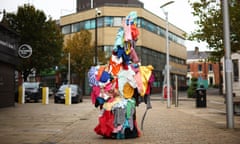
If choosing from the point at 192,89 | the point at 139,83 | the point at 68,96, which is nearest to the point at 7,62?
the point at 68,96

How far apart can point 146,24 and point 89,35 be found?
35.8 feet

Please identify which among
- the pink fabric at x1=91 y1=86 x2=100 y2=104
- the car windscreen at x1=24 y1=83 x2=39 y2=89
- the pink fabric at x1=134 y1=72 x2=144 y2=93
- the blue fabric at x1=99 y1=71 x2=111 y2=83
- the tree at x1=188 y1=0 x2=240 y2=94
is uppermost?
the tree at x1=188 y1=0 x2=240 y2=94

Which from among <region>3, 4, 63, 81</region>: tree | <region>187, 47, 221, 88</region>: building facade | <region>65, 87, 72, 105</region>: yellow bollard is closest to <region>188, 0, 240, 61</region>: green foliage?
<region>65, 87, 72, 105</region>: yellow bollard

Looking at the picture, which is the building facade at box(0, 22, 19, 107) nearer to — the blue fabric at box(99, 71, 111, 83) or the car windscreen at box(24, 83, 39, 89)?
the car windscreen at box(24, 83, 39, 89)

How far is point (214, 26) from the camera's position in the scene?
24.7 m

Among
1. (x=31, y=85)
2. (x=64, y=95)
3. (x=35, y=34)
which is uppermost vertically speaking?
(x=35, y=34)

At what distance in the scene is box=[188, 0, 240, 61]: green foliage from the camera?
22930 millimetres

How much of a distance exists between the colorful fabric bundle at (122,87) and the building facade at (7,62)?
12.9m

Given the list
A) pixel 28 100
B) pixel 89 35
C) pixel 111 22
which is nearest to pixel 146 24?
pixel 111 22

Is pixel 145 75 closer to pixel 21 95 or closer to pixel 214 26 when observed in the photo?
pixel 214 26

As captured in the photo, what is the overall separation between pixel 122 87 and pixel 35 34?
32.6 metres

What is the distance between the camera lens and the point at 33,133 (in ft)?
36.2

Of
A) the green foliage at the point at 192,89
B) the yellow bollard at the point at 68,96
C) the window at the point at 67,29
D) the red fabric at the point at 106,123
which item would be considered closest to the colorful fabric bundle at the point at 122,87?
the red fabric at the point at 106,123

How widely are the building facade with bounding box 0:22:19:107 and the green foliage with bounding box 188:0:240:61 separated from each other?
486 inches
